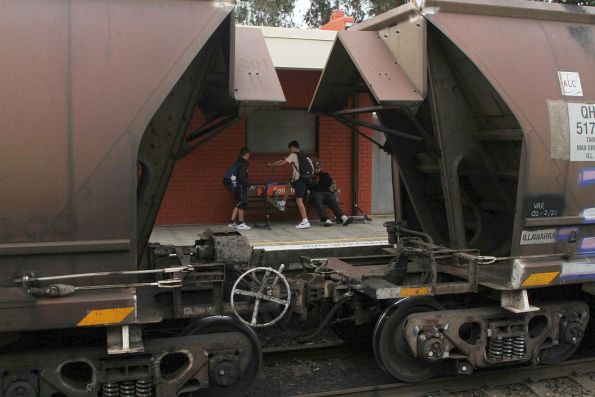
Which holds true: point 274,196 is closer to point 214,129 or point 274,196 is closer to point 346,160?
point 346,160

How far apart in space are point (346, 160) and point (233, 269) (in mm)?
8630

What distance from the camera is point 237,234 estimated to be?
15.7 feet

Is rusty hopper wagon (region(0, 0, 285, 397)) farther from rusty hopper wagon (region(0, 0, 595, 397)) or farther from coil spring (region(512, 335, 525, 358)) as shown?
coil spring (region(512, 335, 525, 358))

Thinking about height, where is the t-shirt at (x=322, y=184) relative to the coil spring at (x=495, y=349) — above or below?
above

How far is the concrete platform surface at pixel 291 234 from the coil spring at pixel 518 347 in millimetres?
4487

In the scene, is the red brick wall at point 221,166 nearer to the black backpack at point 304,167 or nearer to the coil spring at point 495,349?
the black backpack at point 304,167

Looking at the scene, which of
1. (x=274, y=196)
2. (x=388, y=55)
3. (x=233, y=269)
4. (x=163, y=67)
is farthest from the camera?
(x=274, y=196)

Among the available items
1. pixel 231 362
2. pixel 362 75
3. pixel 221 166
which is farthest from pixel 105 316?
pixel 221 166

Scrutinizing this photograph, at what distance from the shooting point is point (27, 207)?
136 inches

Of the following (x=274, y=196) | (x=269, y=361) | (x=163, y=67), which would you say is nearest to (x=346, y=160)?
(x=274, y=196)

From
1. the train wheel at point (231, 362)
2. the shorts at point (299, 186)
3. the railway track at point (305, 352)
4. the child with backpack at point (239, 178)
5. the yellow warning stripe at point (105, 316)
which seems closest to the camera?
the yellow warning stripe at point (105, 316)

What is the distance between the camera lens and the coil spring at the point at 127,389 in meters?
3.91

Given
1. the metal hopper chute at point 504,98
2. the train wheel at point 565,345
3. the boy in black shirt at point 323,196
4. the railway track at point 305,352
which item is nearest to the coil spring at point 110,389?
the railway track at point 305,352

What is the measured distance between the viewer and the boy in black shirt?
1164 cm
